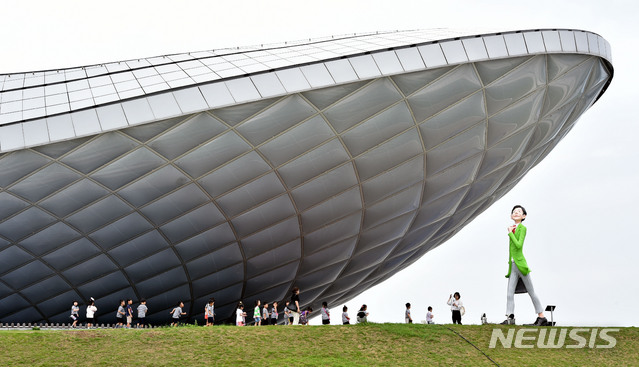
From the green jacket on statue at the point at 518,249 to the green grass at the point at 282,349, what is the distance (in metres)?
2.33

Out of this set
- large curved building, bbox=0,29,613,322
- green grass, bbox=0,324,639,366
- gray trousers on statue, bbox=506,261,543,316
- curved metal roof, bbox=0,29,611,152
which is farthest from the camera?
large curved building, bbox=0,29,613,322

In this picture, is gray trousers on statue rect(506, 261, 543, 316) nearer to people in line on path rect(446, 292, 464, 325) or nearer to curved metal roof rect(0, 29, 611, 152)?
people in line on path rect(446, 292, 464, 325)

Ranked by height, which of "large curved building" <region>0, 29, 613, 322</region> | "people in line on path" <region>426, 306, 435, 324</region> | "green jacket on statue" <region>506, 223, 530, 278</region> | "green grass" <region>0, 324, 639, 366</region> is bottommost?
"green grass" <region>0, 324, 639, 366</region>

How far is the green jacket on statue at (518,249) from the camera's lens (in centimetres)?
2105

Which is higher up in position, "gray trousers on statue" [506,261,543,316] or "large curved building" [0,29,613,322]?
"large curved building" [0,29,613,322]

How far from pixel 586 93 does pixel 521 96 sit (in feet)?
16.7

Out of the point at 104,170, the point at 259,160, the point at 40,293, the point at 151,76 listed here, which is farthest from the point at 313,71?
the point at 40,293

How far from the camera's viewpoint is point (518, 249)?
21.1 metres

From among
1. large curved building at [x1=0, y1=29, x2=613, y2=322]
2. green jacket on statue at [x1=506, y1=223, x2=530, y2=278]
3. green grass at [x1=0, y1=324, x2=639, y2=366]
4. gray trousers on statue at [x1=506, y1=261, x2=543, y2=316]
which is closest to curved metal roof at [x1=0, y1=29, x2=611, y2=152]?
large curved building at [x1=0, y1=29, x2=613, y2=322]

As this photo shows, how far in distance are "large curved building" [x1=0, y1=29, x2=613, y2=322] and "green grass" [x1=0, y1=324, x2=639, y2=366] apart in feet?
21.7

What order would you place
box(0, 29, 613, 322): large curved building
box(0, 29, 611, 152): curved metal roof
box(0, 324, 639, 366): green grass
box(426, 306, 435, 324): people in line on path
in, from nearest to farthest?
box(0, 324, 639, 366): green grass → box(0, 29, 611, 152): curved metal roof → box(0, 29, 613, 322): large curved building → box(426, 306, 435, 324): people in line on path

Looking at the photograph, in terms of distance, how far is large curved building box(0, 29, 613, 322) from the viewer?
2227 cm

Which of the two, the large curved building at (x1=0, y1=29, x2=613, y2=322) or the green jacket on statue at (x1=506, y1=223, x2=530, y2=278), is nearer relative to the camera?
the green jacket on statue at (x1=506, y1=223, x2=530, y2=278)

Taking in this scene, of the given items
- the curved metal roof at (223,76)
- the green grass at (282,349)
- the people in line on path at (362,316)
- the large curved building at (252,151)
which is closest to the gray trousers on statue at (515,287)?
the green grass at (282,349)
